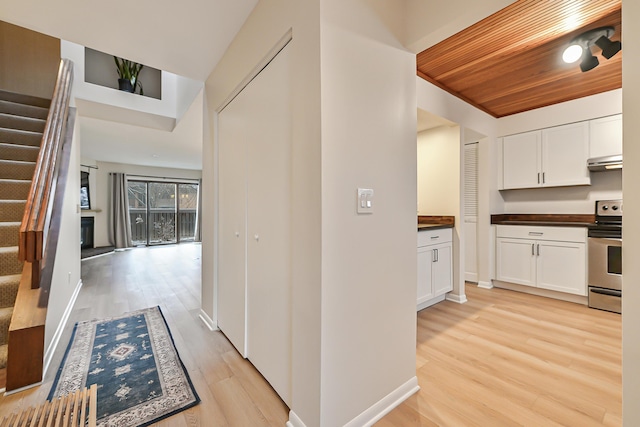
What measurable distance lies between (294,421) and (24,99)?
4.82 metres

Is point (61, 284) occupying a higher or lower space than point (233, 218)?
lower

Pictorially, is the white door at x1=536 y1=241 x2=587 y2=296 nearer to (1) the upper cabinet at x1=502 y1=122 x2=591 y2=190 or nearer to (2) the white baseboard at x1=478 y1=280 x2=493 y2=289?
(2) the white baseboard at x1=478 y1=280 x2=493 y2=289

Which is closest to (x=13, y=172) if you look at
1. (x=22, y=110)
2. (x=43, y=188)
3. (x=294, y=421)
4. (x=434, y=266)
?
(x=22, y=110)

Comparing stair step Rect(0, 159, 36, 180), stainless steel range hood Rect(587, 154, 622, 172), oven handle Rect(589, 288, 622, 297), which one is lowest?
oven handle Rect(589, 288, 622, 297)

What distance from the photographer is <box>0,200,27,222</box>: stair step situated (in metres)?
2.33

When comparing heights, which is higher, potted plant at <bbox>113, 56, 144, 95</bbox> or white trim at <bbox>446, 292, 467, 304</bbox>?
potted plant at <bbox>113, 56, 144, 95</bbox>

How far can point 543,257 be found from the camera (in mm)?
3225

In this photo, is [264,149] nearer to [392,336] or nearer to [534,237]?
[392,336]

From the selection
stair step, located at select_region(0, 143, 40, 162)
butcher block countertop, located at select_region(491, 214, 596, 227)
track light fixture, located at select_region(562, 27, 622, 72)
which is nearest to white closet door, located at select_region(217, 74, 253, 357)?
stair step, located at select_region(0, 143, 40, 162)

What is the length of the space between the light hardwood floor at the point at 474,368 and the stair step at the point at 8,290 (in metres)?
0.49

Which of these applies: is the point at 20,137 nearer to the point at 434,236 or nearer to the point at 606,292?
the point at 434,236

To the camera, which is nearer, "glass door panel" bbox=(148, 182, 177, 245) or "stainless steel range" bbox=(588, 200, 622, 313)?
"stainless steel range" bbox=(588, 200, 622, 313)

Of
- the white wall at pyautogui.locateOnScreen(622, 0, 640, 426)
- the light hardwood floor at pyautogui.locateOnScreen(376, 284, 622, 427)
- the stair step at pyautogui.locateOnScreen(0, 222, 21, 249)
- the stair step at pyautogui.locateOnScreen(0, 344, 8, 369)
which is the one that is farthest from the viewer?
the stair step at pyautogui.locateOnScreen(0, 222, 21, 249)

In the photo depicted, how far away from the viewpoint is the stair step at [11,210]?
7.64 feet
